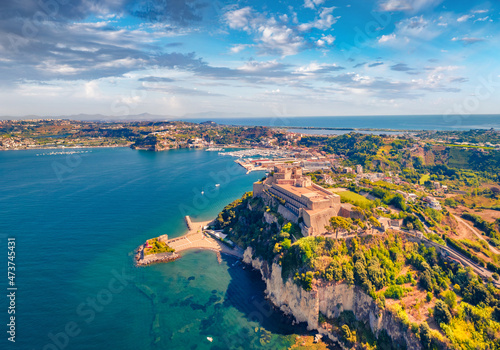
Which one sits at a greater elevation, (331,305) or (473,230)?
(473,230)

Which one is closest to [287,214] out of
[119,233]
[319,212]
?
[319,212]

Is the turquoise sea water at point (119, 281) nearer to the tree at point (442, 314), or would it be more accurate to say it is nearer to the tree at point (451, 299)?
the tree at point (442, 314)

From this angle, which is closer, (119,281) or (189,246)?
(119,281)

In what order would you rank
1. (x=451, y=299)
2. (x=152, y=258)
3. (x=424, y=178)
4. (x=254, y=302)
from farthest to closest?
(x=424, y=178), (x=152, y=258), (x=254, y=302), (x=451, y=299)

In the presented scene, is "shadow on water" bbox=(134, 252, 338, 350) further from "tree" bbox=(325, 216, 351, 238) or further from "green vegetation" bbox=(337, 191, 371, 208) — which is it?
"green vegetation" bbox=(337, 191, 371, 208)

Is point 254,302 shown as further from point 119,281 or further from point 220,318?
point 119,281

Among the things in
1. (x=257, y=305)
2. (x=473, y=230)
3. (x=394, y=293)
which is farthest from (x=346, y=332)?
(x=473, y=230)

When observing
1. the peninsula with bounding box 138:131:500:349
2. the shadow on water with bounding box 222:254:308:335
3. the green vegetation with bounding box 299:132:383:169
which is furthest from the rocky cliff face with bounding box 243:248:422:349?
the green vegetation with bounding box 299:132:383:169

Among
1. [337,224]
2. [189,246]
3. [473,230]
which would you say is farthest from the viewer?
[189,246]
